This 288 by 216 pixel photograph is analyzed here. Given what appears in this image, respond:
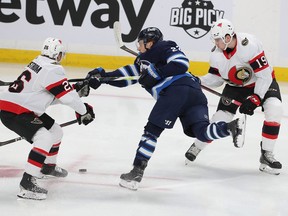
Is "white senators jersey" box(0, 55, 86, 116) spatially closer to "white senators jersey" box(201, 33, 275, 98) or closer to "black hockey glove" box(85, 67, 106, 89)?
"black hockey glove" box(85, 67, 106, 89)

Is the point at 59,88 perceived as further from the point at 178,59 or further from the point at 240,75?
the point at 240,75

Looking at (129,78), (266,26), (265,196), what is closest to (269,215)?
(265,196)

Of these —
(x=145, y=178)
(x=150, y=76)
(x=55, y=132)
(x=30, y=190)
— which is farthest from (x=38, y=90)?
(x=145, y=178)

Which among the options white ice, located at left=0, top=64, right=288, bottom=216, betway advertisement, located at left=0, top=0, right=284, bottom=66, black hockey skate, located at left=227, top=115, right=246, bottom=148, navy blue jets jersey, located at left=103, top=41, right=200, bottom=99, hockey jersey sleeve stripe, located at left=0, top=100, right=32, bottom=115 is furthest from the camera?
betway advertisement, located at left=0, top=0, right=284, bottom=66

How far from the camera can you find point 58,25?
336 inches

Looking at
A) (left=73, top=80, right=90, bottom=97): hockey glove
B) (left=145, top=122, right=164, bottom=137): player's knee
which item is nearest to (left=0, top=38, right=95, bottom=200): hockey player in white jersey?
(left=73, top=80, right=90, bottom=97): hockey glove

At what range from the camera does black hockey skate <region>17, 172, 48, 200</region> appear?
12.3 ft

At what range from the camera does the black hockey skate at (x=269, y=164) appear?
4.56m

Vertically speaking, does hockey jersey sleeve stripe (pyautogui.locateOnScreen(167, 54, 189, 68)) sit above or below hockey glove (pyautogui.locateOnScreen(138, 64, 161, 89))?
above

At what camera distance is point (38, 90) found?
380cm

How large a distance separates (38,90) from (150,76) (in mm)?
678

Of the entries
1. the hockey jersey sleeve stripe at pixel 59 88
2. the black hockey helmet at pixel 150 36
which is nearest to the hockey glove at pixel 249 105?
the black hockey helmet at pixel 150 36

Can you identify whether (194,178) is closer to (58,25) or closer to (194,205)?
(194,205)

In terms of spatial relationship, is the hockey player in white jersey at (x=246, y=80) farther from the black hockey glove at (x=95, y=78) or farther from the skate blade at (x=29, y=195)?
the skate blade at (x=29, y=195)
